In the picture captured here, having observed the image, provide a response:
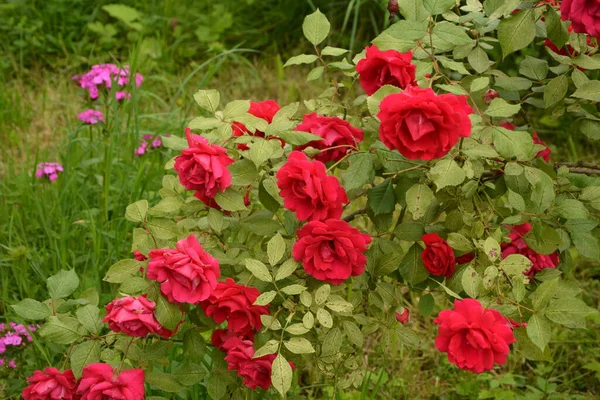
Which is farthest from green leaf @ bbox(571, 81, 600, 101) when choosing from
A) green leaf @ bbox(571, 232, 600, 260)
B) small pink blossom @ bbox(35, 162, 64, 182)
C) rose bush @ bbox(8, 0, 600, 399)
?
small pink blossom @ bbox(35, 162, 64, 182)

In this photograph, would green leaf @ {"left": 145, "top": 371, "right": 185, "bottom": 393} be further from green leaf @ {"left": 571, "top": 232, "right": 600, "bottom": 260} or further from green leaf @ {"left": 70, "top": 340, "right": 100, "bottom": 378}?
green leaf @ {"left": 571, "top": 232, "right": 600, "bottom": 260}

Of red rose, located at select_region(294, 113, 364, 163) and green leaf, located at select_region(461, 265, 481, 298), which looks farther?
Answer: red rose, located at select_region(294, 113, 364, 163)

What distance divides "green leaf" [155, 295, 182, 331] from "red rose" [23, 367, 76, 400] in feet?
0.77

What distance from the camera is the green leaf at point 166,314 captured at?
1354mm

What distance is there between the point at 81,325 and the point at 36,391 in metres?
0.14

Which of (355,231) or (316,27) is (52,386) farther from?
(316,27)

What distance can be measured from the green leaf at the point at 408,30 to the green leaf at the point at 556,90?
1.16ft

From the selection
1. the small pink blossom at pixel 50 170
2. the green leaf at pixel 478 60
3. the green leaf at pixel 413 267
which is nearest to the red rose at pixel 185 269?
the green leaf at pixel 413 267

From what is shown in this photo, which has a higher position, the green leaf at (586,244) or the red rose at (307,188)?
the red rose at (307,188)

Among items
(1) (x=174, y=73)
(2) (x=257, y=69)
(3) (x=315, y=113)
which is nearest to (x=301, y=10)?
(2) (x=257, y=69)

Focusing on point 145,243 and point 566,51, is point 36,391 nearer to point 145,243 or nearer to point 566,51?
point 145,243

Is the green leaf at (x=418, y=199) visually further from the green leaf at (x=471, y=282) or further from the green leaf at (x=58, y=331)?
the green leaf at (x=58, y=331)

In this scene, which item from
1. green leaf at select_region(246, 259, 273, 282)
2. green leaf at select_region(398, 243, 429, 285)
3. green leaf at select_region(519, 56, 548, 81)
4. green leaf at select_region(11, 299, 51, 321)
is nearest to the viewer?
green leaf at select_region(246, 259, 273, 282)

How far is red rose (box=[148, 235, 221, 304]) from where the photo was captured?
→ 1.28m
